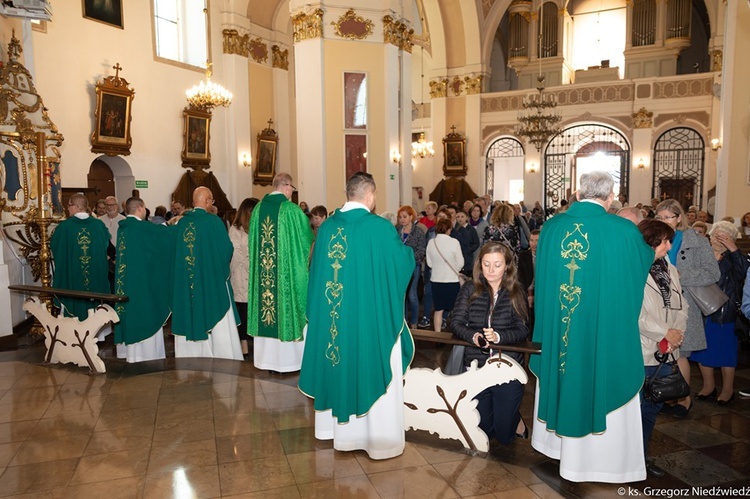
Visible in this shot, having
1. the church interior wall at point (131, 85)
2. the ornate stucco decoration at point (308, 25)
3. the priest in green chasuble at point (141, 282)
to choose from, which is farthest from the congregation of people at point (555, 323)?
the church interior wall at point (131, 85)

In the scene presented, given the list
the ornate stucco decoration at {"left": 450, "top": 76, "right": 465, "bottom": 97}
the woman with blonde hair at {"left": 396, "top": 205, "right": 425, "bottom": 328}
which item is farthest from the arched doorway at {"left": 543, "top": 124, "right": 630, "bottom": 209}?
the woman with blonde hair at {"left": 396, "top": 205, "right": 425, "bottom": 328}

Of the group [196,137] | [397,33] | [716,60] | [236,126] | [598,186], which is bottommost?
[598,186]

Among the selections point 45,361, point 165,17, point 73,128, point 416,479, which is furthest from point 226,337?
point 165,17

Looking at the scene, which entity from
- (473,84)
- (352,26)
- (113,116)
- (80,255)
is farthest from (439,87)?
(80,255)

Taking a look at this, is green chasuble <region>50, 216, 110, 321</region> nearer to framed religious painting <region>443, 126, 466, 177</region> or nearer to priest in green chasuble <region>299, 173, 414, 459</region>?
priest in green chasuble <region>299, 173, 414, 459</region>

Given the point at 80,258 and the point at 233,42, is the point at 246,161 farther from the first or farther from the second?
the point at 80,258

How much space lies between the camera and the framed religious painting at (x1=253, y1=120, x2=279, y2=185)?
16.5 m

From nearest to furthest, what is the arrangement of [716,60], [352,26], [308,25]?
[308,25] < [352,26] < [716,60]

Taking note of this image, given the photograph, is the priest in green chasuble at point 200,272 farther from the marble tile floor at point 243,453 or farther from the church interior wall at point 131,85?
the church interior wall at point 131,85

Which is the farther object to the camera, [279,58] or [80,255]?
[279,58]

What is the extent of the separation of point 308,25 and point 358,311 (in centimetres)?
1003

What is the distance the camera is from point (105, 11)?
12281mm

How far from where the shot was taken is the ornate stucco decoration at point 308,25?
12.1 m

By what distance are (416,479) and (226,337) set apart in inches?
133
